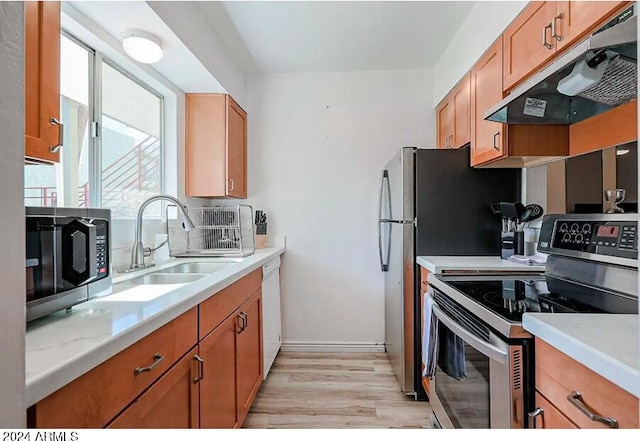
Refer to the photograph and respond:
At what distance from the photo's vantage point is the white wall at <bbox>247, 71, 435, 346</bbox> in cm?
307

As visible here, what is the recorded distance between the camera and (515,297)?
49.8 inches

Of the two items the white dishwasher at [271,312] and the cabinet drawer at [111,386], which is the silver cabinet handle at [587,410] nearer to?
the cabinet drawer at [111,386]

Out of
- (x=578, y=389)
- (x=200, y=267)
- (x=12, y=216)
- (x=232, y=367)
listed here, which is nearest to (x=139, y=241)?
(x=200, y=267)

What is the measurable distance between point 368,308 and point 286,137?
1633 millimetres

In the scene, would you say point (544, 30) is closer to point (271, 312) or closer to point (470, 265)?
point (470, 265)

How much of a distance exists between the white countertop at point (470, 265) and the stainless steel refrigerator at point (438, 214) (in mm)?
115

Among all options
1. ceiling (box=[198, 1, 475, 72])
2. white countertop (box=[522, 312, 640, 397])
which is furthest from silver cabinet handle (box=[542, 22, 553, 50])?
white countertop (box=[522, 312, 640, 397])

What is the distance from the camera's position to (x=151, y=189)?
2443 mm

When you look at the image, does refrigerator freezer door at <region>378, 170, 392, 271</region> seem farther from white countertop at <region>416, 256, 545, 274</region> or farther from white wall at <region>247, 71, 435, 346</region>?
white countertop at <region>416, 256, 545, 274</region>

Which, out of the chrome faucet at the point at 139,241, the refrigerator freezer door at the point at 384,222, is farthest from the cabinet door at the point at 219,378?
the refrigerator freezer door at the point at 384,222

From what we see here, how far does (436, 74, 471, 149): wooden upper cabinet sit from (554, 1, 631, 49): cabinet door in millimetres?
905

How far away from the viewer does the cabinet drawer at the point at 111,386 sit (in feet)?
2.16
